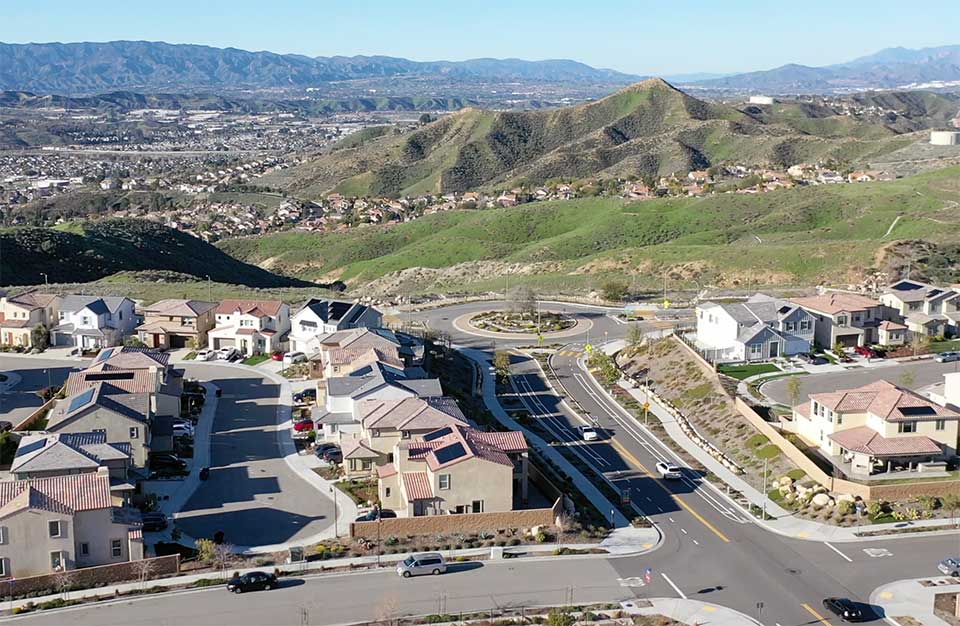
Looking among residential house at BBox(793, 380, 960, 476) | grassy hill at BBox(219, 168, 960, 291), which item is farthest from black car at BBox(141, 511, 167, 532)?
grassy hill at BBox(219, 168, 960, 291)

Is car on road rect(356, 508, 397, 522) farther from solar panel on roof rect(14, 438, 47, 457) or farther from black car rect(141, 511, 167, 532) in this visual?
solar panel on roof rect(14, 438, 47, 457)

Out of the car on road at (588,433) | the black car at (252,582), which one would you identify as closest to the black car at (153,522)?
the black car at (252,582)

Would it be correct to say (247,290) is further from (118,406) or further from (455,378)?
(118,406)

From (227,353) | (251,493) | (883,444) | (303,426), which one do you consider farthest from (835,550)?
(227,353)

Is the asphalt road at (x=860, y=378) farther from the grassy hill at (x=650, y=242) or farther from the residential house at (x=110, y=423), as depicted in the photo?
the grassy hill at (x=650, y=242)

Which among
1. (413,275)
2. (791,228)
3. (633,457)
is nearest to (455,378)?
(633,457)
